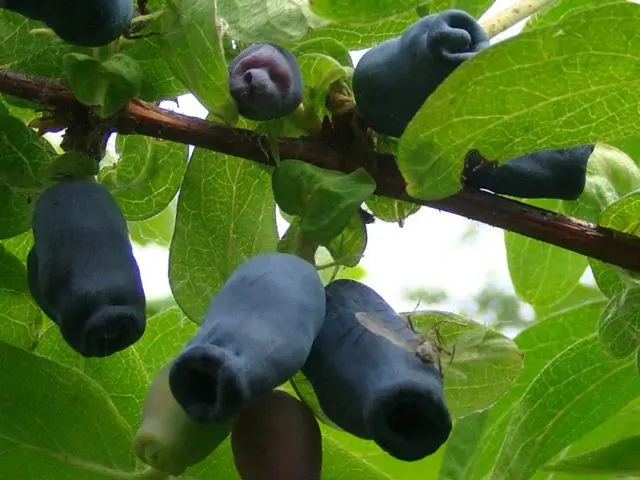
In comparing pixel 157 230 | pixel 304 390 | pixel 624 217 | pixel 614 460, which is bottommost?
pixel 157 230

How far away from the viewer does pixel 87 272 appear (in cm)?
79

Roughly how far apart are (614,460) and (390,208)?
32cm

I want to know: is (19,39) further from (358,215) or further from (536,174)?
(536,174)

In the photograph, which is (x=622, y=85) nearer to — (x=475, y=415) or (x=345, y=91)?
(x=345, y=91)

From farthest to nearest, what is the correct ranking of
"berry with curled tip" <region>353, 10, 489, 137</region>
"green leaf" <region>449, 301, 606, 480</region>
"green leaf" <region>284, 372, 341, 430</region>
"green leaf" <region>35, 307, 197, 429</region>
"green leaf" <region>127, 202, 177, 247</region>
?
"green leaf" <region>127, 202, 177, 247</region>, "green leaf" <region>449, 301, 606, 480</region>, "green leaf" <region>35, 307, 197, 429</region>, "green leaf" <region>284, 372, 341, 430</region>, "berry with curled tip" <region>353, 10, 489, 137</region>

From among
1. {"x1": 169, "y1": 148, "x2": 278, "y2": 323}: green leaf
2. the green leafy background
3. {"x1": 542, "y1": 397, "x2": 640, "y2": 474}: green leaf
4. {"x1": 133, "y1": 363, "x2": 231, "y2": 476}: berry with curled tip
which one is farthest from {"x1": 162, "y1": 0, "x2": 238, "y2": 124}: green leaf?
{"x1": 542, "y1": 397, "x2": 640, "y2": 474}: green leaf

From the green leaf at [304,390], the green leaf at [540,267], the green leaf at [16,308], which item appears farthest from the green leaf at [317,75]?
the green leaf at [540,267]

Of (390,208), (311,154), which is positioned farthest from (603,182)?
(311,154)

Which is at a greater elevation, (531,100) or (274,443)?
(531,100)

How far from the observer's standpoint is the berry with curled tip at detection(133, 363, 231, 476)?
2.72 feet

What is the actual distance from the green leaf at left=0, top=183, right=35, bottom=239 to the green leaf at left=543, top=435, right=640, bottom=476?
0.54m

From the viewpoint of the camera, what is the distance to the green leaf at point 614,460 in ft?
3.59

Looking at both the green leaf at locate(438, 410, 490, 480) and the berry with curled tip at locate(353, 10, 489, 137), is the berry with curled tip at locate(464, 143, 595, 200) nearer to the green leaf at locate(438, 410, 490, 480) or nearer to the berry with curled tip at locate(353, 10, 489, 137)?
the berry with curled tip at locate(353, 10, 489, 137)

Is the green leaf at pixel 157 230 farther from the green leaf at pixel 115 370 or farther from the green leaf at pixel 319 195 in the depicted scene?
the green leaf at pixel 319 195
